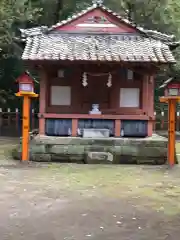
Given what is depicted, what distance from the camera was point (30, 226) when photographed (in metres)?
5.42

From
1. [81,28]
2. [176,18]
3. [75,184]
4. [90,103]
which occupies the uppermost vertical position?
[176,18]

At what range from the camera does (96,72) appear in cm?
1355

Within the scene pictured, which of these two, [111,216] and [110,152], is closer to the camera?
[111,216]

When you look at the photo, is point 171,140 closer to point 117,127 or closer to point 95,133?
point 117,127

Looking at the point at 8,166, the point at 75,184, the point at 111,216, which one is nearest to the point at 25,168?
the point at 8,166

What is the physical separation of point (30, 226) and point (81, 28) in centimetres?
994

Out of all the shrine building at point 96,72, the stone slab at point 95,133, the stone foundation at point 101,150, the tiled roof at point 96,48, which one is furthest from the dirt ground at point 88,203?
the tiled roof at point 96,48

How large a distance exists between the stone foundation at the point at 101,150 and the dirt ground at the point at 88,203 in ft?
3.75

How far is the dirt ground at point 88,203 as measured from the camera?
523 centimetres

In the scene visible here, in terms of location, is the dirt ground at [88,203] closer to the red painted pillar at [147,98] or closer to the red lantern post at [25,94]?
the red lantern post at [25,94]

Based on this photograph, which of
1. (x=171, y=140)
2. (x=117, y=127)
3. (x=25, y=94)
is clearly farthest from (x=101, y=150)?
(x=25, y=94)

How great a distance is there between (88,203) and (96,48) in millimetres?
7296

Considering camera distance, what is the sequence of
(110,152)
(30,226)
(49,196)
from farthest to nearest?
(110,152)
(49,196)
(30,226)

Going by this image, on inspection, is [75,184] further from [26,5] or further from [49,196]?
[26,5]
